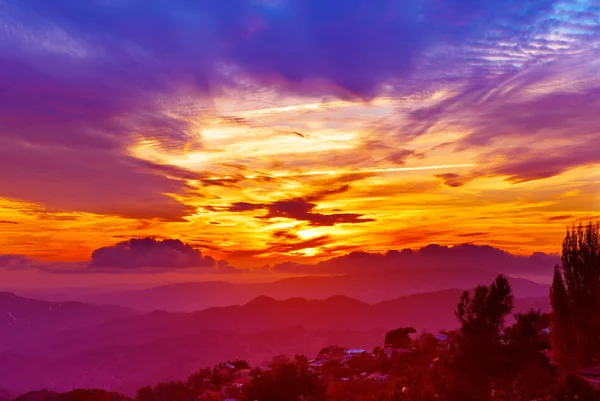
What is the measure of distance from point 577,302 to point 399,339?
3343 cm

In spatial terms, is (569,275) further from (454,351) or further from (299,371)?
(299,371)

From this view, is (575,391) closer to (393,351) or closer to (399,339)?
(393,351)

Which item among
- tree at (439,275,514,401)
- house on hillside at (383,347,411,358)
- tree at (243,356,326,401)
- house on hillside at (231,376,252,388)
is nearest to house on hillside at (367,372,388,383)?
house on hillside at (383,347,411,358)

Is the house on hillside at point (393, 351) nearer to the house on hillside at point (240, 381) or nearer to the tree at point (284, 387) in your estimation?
the house on hillside at point (240, 381)

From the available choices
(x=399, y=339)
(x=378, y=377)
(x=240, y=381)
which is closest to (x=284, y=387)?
(x=378, y=377)

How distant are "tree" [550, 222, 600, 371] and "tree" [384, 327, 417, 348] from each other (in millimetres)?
28586

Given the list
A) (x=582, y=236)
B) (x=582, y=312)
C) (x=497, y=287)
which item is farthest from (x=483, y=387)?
(x=582, y=236)

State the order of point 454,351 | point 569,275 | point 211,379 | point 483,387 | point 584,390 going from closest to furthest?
1. point 584,390
2. point 483,387
3. point 454,351
4. point 569,275
5. point 211,379

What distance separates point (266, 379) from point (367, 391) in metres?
13.3

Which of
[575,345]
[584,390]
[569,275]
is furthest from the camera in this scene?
[569,275]

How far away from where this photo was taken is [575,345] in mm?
34406

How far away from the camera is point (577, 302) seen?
39812 millimetres

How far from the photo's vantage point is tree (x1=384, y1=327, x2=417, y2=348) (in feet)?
224

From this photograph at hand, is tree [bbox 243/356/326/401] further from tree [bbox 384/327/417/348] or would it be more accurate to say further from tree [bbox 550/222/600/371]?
tree [bbox 384/327/417/348]
